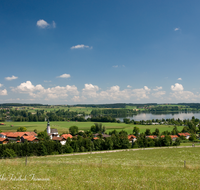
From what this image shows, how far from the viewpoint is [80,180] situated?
948 cm

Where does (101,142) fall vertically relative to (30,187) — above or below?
below

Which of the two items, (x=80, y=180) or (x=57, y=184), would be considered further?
(x=80, y=180)

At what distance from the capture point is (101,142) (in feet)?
173

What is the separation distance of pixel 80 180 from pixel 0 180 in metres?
5.10

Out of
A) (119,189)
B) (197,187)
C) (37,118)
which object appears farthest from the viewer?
(37,118)

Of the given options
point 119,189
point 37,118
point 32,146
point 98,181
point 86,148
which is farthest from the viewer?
point 37,118

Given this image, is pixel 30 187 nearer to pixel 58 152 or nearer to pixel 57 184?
pixel 57 184

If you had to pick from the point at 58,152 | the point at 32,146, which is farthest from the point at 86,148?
the point at 32,146

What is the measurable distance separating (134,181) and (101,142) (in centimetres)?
4497

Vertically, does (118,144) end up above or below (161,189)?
below

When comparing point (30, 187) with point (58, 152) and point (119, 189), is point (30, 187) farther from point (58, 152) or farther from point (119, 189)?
point (58, 152)

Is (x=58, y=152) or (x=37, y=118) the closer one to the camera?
(x=58, y=152)

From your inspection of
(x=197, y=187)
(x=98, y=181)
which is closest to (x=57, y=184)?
(x=98, y=181)

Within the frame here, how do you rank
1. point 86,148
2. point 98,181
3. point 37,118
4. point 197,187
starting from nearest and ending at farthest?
point 197,187
point 98,181
point 86,148
point 37,118
